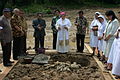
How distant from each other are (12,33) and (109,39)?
10.4ft

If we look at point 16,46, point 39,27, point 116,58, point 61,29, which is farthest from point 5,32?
point 116,58

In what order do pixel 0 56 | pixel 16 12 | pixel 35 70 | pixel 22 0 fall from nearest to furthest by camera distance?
pixel 35 70 → pixel 16 12 → pixel 0 56 → pixel 22 0

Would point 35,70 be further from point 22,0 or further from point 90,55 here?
point 22,0

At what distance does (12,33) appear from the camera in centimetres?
862

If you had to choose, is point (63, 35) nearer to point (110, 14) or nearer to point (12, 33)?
point (12, 33)

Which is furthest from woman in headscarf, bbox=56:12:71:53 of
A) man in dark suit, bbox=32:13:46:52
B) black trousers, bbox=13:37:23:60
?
black trousers, bbox=13:37:23:60

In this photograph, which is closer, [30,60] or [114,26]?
[114,26]

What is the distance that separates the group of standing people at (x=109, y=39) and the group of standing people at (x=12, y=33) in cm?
252

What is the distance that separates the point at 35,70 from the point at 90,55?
2.63 metres

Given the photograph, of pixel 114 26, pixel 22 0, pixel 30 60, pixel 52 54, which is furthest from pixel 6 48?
pixel 22 0

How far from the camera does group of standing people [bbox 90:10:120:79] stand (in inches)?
261

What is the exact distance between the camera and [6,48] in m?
7.84

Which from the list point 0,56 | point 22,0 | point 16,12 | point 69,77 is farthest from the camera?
point 22,0

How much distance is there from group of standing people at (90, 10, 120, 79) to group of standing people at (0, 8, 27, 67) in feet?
8.28
